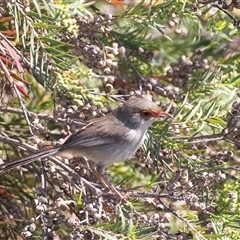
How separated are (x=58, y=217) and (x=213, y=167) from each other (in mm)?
654

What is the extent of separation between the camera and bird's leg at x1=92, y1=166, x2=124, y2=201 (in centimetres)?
291

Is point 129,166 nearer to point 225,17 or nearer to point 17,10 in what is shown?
point 225,17

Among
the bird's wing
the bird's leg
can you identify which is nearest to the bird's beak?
the bird's wing

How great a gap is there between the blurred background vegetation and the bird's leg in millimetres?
35

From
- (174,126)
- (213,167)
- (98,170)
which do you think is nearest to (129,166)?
(98,170)

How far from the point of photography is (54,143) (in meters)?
3.12

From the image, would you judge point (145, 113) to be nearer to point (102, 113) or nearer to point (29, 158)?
point (102, 113)

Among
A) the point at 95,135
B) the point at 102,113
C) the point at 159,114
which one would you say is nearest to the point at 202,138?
the point at 159,114

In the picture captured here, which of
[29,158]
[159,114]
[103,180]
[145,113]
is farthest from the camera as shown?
[145,113]

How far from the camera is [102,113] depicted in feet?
10.4

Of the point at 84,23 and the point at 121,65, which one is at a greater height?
the point at 84,23

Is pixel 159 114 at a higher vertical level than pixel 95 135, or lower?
higher

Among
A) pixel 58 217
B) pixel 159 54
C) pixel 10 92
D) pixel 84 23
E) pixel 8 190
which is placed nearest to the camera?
pixel 58 217

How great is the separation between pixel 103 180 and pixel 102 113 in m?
0.30
